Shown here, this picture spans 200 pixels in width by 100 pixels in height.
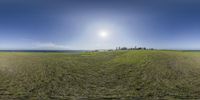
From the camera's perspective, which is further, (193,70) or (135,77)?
(193,70)

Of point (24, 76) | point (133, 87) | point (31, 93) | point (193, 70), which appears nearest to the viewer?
point (31, 93)

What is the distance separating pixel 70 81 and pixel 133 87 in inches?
361

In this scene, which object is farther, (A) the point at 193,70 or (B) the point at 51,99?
(A) the point at 193,70

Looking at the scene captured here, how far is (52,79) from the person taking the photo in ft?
113

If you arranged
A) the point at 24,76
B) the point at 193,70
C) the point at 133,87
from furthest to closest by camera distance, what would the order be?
the point at 193,70 < the point at 24,76 < the point at 133,87

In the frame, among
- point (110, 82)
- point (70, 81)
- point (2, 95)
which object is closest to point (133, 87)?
point (110, 82)

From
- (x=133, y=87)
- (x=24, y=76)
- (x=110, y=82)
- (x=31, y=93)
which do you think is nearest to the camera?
(x=31, y=93)

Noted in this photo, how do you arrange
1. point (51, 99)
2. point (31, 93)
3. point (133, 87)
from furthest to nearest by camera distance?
point (133, 87)
point (31, 93)
point (51, 99)

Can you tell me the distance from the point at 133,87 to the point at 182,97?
721 cm

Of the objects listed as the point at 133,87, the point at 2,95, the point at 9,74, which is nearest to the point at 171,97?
the point at 133,87

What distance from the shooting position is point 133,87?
30.0 meters

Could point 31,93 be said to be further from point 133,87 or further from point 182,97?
point 182,97

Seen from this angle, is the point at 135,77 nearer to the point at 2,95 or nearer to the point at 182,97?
the point at 182,97

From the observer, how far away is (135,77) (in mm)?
37188
